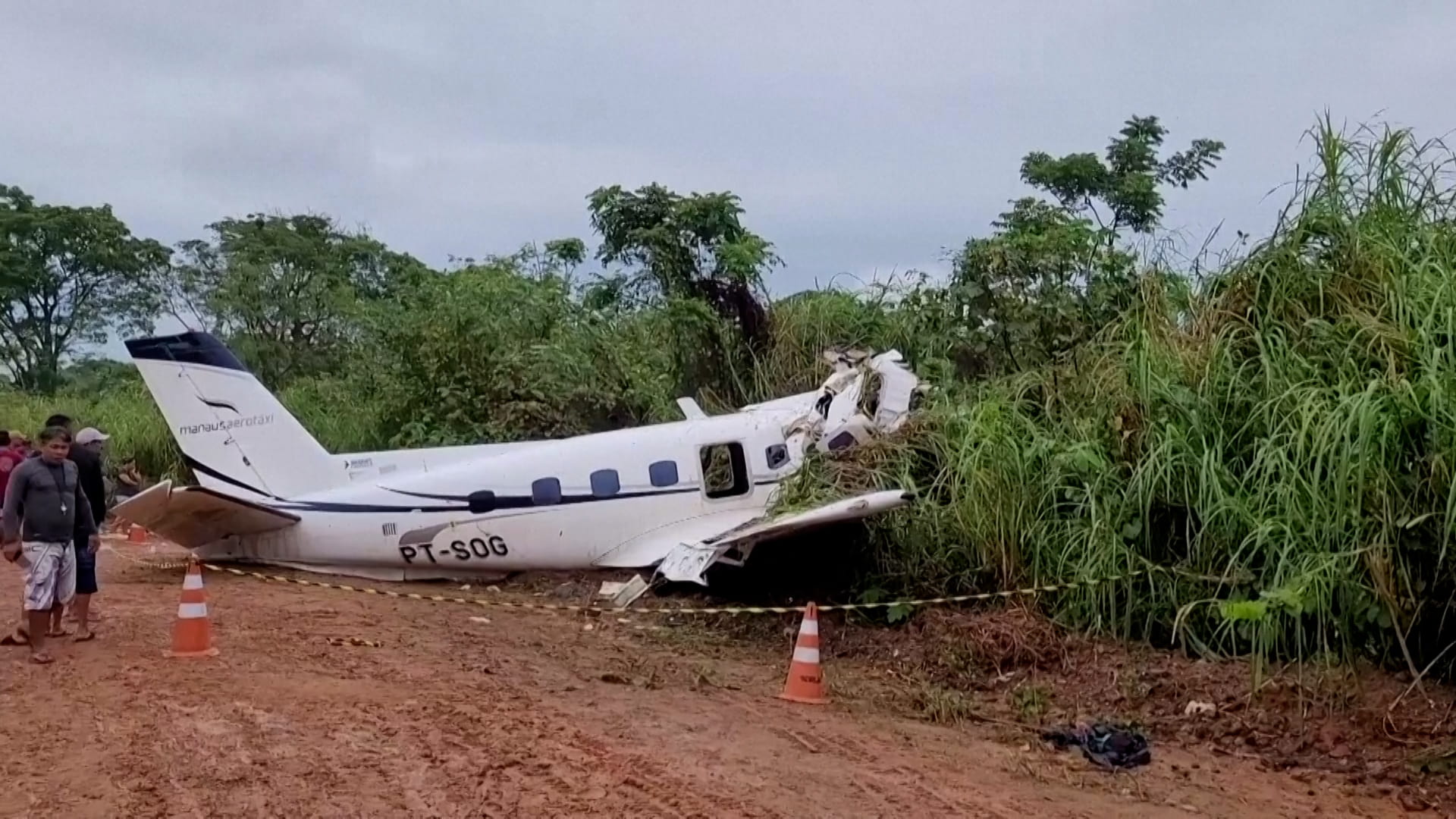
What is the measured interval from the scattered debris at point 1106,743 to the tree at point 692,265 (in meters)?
10.3

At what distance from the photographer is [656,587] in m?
10.8

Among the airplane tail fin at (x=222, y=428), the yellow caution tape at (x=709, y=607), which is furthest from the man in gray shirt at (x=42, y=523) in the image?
the airplane tail fin at (x=222, y=428)

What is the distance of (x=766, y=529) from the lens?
356 inches

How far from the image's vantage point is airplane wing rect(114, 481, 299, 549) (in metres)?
10.4

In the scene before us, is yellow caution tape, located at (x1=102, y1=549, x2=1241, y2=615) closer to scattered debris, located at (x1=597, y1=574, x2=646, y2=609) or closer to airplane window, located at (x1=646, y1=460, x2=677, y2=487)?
scattered debris, located at (x1=597, y1=574, x2=646, y2=609)

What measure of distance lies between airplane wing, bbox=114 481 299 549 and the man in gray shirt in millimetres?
2300

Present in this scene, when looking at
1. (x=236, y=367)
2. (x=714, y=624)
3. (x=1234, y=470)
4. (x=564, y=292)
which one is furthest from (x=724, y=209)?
(x=1234, y=470)

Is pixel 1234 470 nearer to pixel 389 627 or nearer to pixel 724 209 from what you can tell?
pixel 389 627

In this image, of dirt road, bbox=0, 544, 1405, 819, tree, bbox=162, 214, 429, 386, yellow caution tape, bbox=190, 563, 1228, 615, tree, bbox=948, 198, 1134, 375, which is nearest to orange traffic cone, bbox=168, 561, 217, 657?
dirt road, bbox=0, 544, 1405, 819

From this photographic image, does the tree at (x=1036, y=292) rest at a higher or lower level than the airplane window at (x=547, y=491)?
higher

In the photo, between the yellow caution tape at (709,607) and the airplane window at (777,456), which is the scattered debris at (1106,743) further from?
the airplane window at (777,456)

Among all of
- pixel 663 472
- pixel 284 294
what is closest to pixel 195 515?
pixel 663 472

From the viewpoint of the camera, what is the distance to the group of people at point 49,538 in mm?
7781

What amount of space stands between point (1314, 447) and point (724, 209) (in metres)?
13.3
